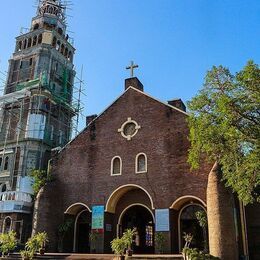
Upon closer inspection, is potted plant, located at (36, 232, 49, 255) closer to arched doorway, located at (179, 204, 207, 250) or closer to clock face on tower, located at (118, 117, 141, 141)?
clock face on tower, located at (118, 117, 141, 141)

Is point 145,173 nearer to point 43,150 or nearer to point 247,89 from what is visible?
point 247,89

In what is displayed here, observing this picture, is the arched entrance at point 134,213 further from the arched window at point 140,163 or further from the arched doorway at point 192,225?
the arched doorway at point 192,225

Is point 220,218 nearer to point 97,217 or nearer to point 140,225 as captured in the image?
point 140,225

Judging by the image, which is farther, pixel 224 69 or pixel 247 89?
pixel 224 69

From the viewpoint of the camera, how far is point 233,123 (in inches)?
651

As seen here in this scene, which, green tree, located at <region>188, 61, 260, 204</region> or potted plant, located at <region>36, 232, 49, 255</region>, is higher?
green tree, located at <region>188, 61, 260, 204</region>

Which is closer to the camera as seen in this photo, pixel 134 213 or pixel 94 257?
pixel 94 257

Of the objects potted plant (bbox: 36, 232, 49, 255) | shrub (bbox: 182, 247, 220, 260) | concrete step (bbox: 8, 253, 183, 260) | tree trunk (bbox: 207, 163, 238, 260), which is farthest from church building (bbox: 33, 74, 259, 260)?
shrub (bbox: 182, 247, 220, 260)

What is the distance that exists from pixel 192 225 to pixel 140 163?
5230 mm

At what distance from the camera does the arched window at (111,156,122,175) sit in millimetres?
25016

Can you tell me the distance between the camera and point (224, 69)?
17984mm

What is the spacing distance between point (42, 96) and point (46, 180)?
1234 cm

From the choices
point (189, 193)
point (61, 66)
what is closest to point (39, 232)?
point (189, 193)

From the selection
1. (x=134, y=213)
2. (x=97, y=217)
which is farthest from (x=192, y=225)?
(x=97, y=217)
